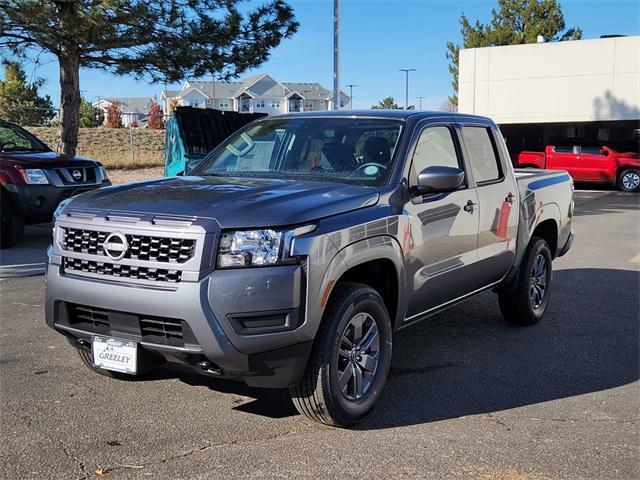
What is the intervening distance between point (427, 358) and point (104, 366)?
8.56 feet

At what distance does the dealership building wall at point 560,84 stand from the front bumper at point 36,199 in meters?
20.0

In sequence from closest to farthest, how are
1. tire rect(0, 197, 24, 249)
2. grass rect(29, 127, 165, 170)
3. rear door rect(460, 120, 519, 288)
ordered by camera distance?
rear door rect(460, 120, 519, 288), tire rect(0, 197, 24, 249), grass rect(29, 127, 165, 170)

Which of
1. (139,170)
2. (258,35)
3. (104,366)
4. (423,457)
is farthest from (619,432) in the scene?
(139,170)

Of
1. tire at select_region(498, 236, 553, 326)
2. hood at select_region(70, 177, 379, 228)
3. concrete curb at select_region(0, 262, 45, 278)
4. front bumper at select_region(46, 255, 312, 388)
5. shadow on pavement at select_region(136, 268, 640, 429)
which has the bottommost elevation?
shadow on pavement at select_region(136, 268, 640, 429)

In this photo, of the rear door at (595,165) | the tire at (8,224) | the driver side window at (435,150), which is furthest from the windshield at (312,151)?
the rear door at (595,165)

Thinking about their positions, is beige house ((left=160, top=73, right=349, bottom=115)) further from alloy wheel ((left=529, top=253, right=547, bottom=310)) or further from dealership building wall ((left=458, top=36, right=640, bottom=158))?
alloy wheel ((left=529, top=253, right=547, bottom=310))

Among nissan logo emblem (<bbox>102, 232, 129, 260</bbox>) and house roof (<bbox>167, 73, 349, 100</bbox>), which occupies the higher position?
house roof (<bbox>167, 73, 349, 100</bbox>)

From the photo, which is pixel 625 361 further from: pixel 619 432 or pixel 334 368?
pixel 334 368

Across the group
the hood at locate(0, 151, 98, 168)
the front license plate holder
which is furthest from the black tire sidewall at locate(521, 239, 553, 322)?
the hood at locate(0, 151, 98, 168)

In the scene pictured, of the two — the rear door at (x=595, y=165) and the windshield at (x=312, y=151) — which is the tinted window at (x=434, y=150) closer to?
the windshield at (x=312, y=151)

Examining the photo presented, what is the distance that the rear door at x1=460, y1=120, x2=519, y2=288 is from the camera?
216 inches

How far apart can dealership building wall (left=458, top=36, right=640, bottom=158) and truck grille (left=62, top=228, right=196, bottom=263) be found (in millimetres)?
23406

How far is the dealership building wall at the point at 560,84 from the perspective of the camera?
84.9 feet

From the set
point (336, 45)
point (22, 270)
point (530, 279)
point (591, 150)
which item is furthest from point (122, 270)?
point (591, 150)
